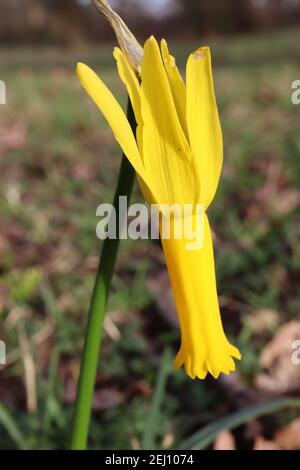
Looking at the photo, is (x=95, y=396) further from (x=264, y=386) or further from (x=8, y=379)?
(x=264, y=386)

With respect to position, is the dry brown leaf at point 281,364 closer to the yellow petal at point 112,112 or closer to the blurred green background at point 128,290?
the blurred green background at point 128,290

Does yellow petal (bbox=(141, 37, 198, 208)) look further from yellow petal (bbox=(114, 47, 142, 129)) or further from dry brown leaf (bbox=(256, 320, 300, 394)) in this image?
dry brown leaf (bbox=(256, 320, 300, 394))

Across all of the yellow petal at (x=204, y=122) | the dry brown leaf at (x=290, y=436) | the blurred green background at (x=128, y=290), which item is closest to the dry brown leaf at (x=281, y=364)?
the blurred green background at (x=128, y=290)

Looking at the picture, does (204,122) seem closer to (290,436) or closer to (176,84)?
(176,84)

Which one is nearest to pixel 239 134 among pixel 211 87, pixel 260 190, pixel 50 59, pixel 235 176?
pixel 235 176
